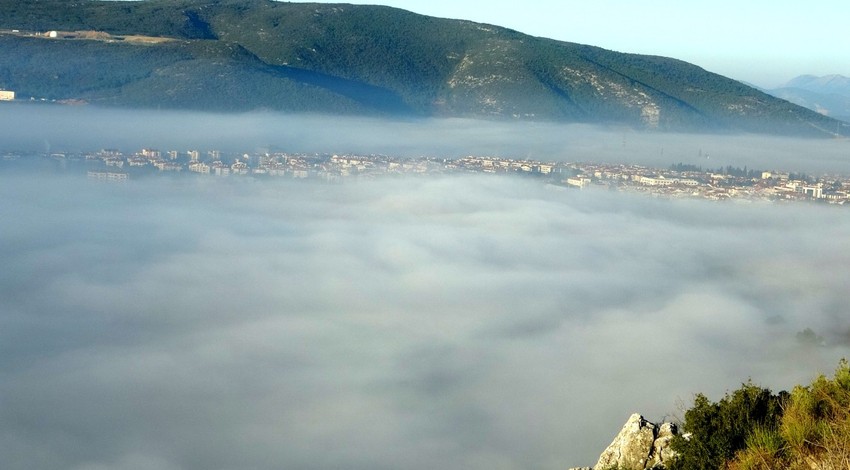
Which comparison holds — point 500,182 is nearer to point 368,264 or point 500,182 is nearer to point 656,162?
point 656,162

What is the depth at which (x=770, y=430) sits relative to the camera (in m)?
11.7

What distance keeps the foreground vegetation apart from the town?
70.5 m

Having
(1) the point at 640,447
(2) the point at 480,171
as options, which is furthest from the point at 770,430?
(2) the point at 480,171

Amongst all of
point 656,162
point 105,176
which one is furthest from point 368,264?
point 656,162

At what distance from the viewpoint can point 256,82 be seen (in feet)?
410

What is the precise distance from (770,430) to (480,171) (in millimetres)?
88244

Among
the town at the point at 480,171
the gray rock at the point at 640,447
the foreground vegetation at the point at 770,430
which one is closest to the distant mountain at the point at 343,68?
the town at the point at 480,171

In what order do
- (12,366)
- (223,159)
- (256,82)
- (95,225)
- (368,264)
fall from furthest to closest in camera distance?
(256,82), (223,159), (95,225), (368,264), (12,366)

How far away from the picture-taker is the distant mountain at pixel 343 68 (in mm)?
121750

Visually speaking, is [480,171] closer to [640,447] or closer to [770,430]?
[640,447]

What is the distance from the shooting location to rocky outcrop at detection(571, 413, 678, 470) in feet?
41.9

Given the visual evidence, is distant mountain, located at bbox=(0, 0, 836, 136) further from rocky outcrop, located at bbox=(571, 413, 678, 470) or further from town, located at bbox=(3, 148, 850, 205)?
rocky outcrop, located at bbox=(571, 413, 678, 470)

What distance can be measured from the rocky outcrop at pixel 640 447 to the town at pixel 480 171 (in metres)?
69.8

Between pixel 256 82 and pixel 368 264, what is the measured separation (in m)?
69.1
